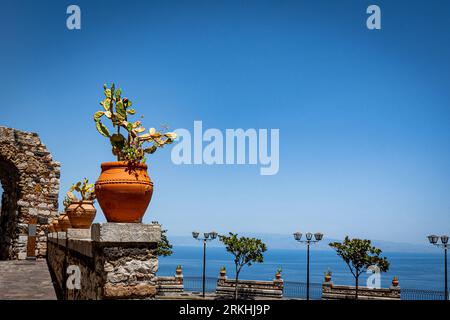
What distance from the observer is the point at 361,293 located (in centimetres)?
2770

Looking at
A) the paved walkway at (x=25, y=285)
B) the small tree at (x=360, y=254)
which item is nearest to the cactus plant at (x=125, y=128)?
the paved walkway at (x=25, y=285)

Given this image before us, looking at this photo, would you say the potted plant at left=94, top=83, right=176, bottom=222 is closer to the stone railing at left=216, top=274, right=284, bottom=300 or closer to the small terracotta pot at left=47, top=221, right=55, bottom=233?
the small terracotta pot at left=47, top=221, right=55, bottom=233

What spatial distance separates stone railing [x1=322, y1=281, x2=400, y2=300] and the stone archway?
700 inches

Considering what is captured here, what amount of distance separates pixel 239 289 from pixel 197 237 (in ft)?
16.6

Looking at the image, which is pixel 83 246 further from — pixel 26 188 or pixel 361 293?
pixel 361 293

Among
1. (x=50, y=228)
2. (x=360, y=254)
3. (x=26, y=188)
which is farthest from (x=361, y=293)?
(x=26, y=188)

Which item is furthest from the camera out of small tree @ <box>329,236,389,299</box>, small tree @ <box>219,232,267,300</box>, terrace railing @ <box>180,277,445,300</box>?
small tree @ <box>219,232,267,300</box>

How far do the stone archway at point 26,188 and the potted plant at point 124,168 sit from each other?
15.6m

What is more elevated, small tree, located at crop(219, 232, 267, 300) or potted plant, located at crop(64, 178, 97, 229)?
potted plant, located at crop(64, 178, 97, 229)

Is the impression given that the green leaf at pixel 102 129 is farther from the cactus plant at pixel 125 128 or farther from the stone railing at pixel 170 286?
the stone railing at pixel 170 286

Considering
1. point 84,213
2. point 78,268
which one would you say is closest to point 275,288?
point 84,213

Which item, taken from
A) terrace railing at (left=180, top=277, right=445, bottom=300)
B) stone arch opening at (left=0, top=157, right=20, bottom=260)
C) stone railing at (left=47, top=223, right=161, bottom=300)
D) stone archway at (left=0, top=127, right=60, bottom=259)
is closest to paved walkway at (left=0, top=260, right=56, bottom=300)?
stone railing at (left=47, top=223, right=161, bottom=300)

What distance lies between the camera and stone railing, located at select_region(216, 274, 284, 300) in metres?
29.1

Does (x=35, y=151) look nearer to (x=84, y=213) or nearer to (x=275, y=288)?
(x=84, y=213)
